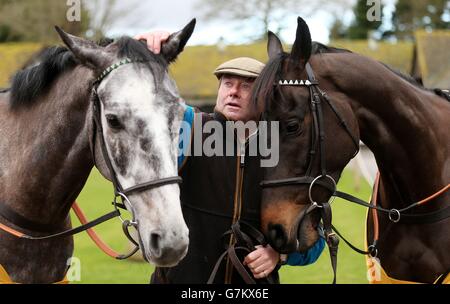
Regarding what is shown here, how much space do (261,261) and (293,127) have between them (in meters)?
0.76

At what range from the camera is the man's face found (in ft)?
11.9

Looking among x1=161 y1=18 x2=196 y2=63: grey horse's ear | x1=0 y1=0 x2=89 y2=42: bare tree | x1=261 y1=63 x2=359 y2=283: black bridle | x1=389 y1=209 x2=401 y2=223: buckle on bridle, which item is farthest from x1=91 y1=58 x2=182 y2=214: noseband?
x1=0 y1=0 x2=89 y2=42: bare tree

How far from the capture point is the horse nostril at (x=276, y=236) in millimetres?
3396

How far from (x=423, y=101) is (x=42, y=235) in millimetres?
2502

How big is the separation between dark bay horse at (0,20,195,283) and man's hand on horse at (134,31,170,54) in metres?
0.04

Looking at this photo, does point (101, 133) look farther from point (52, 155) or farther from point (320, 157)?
point (320, 157)

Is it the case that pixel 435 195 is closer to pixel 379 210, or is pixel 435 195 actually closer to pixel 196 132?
pixel 379 210

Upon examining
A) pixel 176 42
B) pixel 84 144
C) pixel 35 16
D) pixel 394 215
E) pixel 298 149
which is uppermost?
pixel 176 42

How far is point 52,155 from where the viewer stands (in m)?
3.48

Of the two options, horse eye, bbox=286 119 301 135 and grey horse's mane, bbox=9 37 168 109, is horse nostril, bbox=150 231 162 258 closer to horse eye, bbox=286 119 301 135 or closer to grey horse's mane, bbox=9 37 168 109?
horse eye, bbox=286 119 301 135

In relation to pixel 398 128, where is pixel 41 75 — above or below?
above

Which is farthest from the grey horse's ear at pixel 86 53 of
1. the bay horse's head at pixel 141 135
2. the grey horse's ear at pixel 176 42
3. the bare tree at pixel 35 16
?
the bare tree at pixel 35 16

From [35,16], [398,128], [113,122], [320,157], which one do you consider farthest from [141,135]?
[35,16]

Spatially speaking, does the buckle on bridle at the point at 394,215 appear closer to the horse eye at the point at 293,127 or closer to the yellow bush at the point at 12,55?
the horse eye at the point at 293,127
